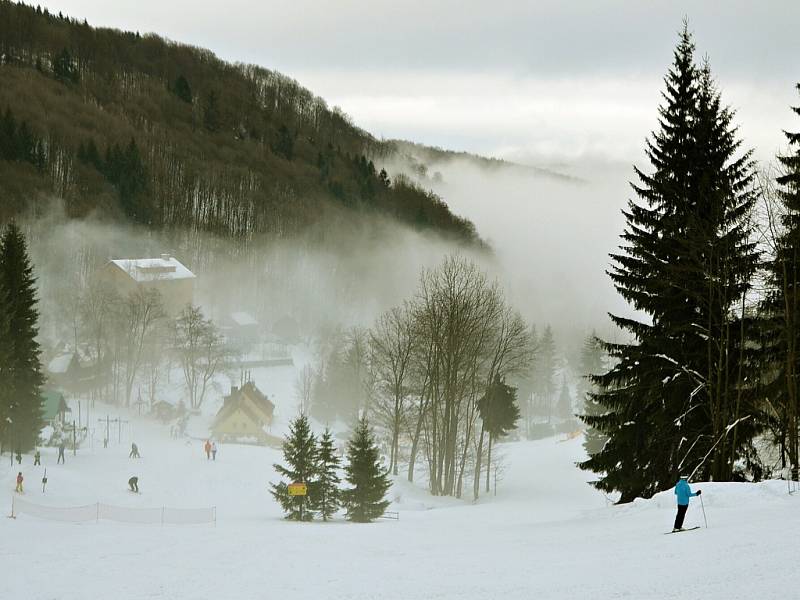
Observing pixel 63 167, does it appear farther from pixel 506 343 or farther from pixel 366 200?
pixel 506 343

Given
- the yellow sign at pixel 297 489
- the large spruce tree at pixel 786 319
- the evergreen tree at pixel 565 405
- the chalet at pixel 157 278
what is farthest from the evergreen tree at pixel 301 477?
the evergreen tree at pixel 565 405

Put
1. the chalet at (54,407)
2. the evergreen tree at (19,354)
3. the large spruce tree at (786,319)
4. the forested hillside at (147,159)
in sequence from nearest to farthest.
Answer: the large spruce tree at (786,319), the evergreen tree at (19,354), the chalet at (54,407), the forested hillside at (147,159)

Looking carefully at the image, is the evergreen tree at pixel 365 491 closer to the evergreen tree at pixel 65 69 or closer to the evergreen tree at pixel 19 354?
the evergreen tree at pixel 19 354

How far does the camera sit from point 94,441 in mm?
56438

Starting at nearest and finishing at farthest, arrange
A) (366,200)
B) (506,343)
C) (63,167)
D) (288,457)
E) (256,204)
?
(288,457) < (506,343) < (63,167) < (256,204) < (366,200)

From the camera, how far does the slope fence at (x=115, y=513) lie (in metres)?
27.4

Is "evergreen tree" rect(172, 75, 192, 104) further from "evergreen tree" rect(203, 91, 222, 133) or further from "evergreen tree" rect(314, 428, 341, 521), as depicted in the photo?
"evergreen tree" rect(314, 428, 341, 521)

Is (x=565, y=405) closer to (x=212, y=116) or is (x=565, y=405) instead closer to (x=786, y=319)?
(x=786, y=319)

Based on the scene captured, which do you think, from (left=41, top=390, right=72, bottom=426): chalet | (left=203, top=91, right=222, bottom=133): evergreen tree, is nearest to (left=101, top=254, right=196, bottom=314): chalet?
(left=41, top=390, right=72, bottom=426): chalet

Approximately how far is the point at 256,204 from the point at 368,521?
425 ft

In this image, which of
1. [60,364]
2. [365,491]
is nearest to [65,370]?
[60,364]

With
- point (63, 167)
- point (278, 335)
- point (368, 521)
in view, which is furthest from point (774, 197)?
point (63, 167)

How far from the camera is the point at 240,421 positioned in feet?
242

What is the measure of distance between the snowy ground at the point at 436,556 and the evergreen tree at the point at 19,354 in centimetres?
1003
